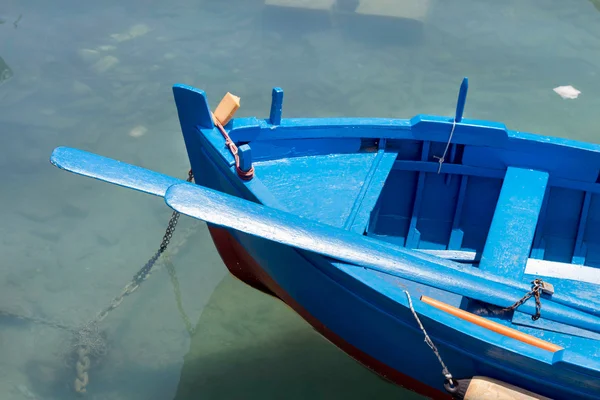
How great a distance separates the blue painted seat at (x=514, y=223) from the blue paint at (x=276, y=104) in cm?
171

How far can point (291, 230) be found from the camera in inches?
140

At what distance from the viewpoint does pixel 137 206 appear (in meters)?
6.10

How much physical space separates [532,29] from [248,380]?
6601 millimetres

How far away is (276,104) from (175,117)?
303 centimetres

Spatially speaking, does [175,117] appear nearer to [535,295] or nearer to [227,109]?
[227,109]

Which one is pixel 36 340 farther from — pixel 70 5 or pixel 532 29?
pixel 532 29

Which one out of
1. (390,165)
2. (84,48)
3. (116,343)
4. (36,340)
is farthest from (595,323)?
(84,48)

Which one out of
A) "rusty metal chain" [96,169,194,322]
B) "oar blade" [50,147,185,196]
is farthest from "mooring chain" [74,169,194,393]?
"oar blade" [50,147,185,196]

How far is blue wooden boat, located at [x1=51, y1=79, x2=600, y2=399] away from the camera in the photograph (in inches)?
142

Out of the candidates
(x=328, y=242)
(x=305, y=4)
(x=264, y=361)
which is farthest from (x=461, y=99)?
(x=305, y=4)

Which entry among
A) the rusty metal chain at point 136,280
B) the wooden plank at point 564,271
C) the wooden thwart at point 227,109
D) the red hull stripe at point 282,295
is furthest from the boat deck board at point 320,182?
the wooden plank at point 564,271

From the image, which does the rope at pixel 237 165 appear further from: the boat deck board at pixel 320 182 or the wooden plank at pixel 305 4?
the wooden plank at pixel 305 4

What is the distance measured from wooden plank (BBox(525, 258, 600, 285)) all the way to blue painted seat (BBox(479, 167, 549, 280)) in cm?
61

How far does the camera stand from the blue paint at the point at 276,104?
4.45m
